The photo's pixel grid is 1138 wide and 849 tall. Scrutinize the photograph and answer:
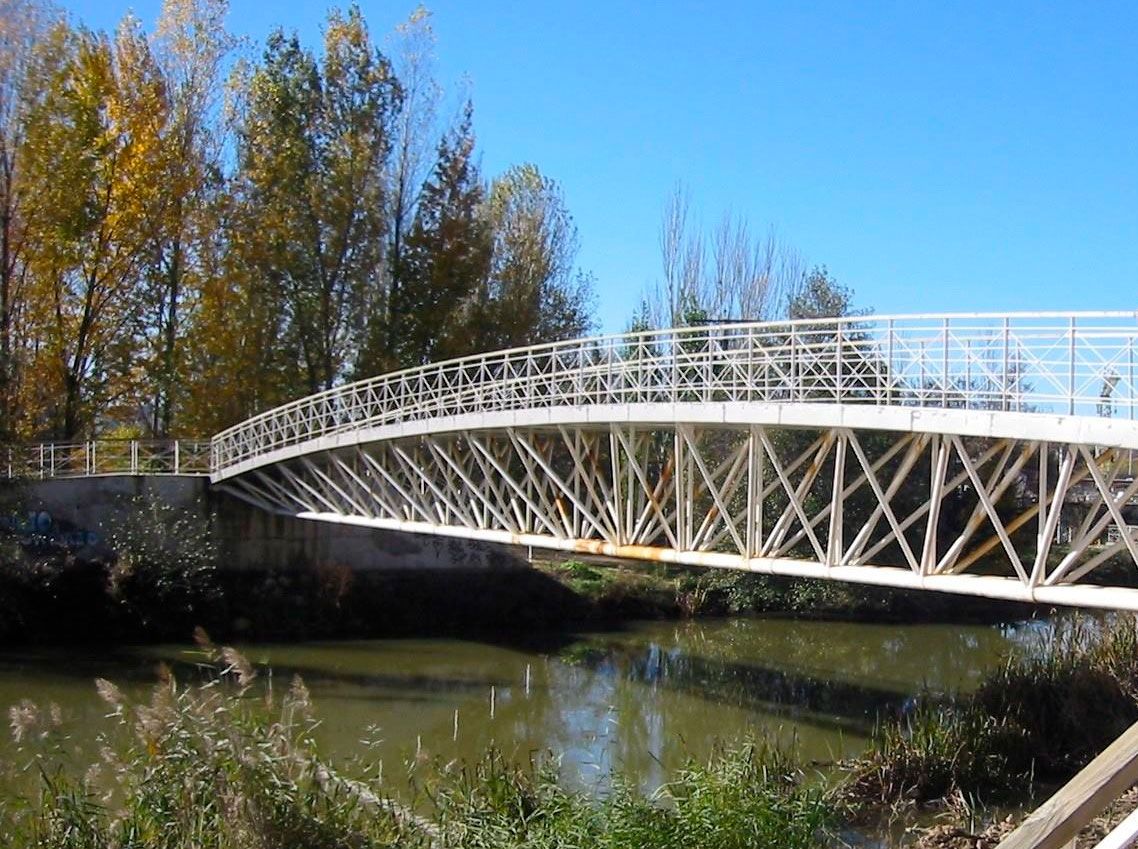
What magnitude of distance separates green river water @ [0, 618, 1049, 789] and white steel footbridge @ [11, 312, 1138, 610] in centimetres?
232

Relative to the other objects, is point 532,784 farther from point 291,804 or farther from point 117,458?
point 117,458

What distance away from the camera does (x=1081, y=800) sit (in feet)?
7.21

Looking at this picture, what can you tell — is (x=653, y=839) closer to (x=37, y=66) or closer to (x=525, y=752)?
(x=525, y=752)

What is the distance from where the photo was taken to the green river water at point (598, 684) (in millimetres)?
15109

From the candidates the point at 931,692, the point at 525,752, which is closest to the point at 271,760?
the point at 525,752

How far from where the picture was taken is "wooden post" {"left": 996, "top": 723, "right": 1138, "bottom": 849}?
215cm

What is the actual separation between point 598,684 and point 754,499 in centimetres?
684

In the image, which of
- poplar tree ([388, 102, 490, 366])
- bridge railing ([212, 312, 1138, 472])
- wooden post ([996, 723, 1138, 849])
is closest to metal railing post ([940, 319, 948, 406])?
bridge railing ([212, 312, 1138, 472])

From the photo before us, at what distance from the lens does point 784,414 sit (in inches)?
530

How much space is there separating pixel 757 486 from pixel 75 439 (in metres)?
19.7

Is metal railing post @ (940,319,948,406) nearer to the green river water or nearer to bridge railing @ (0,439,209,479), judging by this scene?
the green river water

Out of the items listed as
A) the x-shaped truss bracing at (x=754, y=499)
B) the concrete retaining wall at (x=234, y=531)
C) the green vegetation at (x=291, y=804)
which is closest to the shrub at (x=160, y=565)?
the concrete retaining wall at (x=234, y=531)

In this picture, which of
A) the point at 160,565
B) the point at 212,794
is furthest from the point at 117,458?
the point at 212,794

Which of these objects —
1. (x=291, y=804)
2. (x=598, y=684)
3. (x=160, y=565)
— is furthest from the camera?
(x=160, y=565)
